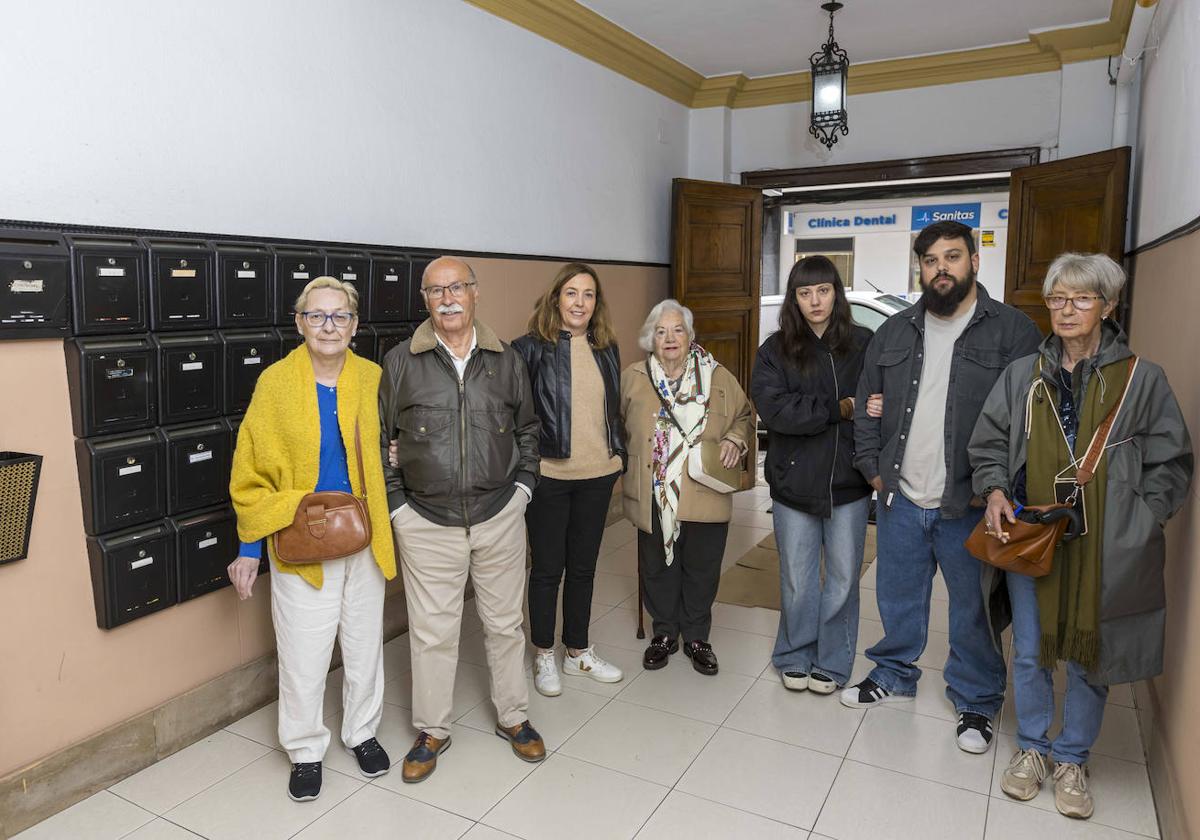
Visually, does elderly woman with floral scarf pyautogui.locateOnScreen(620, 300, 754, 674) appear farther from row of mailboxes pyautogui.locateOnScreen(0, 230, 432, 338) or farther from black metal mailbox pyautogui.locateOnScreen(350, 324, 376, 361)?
row of mailboxes pyautogui.locateOnScreen(0, 230, 432, 338)

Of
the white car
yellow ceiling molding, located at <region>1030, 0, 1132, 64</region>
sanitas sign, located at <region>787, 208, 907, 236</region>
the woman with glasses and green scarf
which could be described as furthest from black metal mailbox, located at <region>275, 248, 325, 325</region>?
sanitas sign, located at <region>787, 208, 907, 236</region>

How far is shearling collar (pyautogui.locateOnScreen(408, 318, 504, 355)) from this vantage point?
7.95 feet

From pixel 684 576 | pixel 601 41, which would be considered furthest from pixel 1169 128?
pixel 601 41

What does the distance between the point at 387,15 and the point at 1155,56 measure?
11.0ft

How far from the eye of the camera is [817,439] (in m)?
2.82

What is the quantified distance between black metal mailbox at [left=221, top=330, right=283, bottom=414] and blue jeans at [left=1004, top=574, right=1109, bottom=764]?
2345mm

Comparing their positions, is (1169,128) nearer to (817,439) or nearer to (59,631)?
(817,439)

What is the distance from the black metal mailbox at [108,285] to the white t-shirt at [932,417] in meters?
2.26

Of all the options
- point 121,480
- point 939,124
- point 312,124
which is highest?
point 939,124

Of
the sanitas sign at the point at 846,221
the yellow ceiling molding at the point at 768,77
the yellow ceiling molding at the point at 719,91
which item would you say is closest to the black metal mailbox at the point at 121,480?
the yellow ceiling molding at the point at 768,77

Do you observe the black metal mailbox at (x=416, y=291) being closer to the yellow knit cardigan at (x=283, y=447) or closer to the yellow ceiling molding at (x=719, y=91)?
the yellow knit cardigan at (x=283, y=447)

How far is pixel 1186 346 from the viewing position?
7.89 ft

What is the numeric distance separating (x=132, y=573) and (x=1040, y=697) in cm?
257

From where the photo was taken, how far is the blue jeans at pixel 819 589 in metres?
2.87
